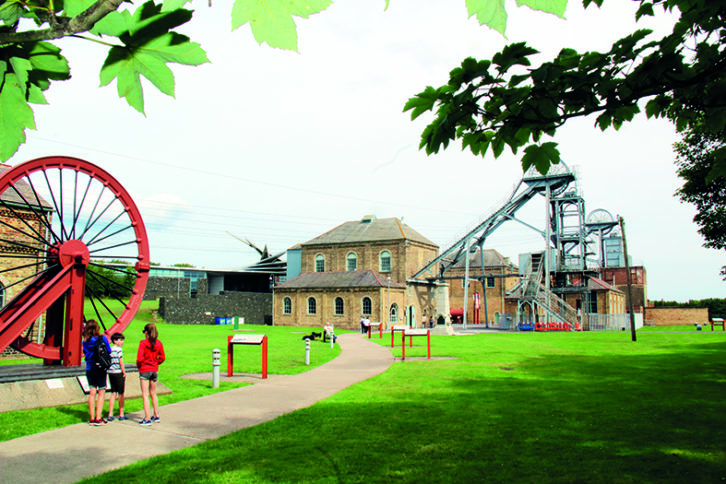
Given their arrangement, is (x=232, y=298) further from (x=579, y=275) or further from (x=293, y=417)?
(x=293, y=417)

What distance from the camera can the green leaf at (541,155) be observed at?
3.65 meters

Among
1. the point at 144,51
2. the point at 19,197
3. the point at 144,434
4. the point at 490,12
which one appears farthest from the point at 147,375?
the point at 19,197

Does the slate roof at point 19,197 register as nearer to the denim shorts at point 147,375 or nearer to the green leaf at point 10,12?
the denim shorts at point 147,375

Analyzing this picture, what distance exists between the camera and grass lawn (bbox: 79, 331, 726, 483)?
18.8 feet

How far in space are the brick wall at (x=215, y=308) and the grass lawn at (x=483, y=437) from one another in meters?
39.2

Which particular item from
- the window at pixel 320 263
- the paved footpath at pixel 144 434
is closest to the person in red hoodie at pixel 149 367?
the paved footpath at pixel 144 434

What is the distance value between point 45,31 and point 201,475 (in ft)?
17.6

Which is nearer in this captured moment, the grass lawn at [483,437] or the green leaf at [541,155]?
the green leaf at [541,155]

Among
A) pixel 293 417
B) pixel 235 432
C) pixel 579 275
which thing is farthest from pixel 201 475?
pixel 579 275

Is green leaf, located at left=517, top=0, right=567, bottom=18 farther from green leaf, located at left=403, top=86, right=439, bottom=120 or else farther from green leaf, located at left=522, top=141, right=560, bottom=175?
green leaf, located at left=522, top=141, right=560, bottom=175

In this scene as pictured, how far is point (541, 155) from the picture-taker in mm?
3686

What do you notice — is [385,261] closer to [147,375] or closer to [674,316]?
[674,316]

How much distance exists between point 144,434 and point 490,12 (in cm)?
784

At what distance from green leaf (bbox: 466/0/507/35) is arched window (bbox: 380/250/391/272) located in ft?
166
